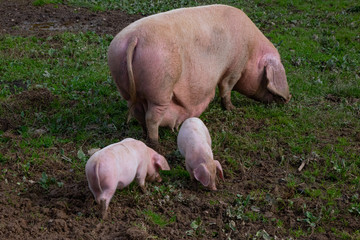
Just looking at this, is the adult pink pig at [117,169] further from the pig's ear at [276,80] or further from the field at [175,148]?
the pig's ear at [276,80]

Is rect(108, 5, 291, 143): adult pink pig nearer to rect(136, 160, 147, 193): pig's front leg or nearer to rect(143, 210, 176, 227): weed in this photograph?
rect(136, 160, 147, 193): pig's front leg

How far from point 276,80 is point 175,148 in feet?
6.53

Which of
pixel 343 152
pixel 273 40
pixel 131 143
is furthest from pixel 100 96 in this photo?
pixel 273 40

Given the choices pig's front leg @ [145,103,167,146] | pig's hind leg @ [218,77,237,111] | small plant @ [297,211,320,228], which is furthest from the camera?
pig's hind leg @ [218,77,237,111]

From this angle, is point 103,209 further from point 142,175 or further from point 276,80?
point 276,80

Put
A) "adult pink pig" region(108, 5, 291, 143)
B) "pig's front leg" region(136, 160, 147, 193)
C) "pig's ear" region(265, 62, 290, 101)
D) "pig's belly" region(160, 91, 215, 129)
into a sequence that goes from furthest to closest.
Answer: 1. "pig's ear" region(265, 62, 290, 101)
2. "pig's belly" region(160, 91, 215, 129)
3. "adult pink pig" region(108, 5, 291, 143)
4. "pig's front leg" region(136, 160, 147, 193)

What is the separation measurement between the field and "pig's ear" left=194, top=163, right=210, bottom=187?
0.14 m

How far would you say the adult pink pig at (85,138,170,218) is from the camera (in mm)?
3846

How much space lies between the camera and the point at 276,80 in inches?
259

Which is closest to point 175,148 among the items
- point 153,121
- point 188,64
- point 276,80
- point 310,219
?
point 153,121

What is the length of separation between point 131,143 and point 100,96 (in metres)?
2.38

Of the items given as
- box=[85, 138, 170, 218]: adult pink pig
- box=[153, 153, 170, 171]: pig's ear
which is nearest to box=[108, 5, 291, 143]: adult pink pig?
box=[153, 153, 170, 171]: pig's ear

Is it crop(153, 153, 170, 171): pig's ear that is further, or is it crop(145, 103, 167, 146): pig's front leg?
crop(145, 103, 167, 146): pig's front leg

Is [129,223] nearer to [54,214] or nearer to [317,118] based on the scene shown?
[54,214]
